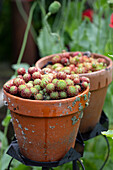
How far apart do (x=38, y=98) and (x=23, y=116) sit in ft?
0.18

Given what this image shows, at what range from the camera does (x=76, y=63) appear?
0.82 meters

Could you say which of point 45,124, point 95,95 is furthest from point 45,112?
point 95,95

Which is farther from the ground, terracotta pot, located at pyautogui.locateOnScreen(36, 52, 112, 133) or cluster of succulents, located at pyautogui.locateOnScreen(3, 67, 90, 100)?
cluster of succulents, located at pyautogui.locateOnScreen(3, 67, 90, 100)

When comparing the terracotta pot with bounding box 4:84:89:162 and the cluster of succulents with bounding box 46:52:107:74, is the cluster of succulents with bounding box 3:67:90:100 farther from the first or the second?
the cluster of succulents with bounding box 46:52:107:74

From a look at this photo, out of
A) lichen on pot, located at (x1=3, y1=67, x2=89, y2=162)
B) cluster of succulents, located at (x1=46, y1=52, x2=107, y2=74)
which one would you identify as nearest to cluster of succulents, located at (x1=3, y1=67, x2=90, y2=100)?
lichen on pot, located at (x1=3, y1=67, x2=89, y2=162)

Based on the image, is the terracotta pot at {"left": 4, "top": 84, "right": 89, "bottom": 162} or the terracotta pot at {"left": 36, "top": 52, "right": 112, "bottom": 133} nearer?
the terracotta pot at {"left": 4, "top": 84, "right": 89, "bottom": 162}

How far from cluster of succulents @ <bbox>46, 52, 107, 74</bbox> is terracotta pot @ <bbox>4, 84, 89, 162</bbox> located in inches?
6.2

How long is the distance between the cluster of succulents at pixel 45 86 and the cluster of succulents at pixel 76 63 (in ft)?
0.39

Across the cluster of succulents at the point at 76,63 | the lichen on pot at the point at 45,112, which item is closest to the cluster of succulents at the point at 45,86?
the lichen on pot at the point at 45,112

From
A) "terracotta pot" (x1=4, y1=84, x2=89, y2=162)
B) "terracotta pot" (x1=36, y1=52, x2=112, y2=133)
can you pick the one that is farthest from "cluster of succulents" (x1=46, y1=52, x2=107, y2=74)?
"terracotta pot" (x1=4, y1=84, x2=89, y2=162)

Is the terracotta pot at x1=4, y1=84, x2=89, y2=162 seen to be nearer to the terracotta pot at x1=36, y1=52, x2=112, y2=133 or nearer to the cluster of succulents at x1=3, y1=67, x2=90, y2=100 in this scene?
the cluster of succulents at x1=3, y1=67, x2=90, y2=100

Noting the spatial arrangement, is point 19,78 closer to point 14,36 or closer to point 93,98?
point 93,98

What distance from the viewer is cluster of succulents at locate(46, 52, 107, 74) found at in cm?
75

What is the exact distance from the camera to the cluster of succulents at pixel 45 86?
1.86ft
